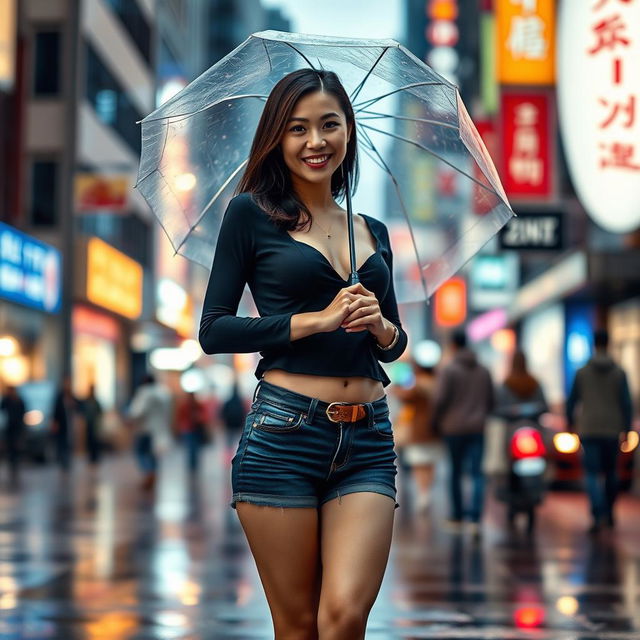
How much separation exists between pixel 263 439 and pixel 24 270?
942 inches

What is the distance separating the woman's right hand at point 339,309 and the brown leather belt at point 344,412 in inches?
8.8

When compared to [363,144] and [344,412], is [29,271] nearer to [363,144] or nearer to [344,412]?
[363,144]

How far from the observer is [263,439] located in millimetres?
3492

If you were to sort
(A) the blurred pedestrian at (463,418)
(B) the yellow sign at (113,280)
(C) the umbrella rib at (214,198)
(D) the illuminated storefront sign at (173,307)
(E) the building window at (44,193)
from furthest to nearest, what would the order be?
(D) the illuminated storefront sign at (173,307), (B) the yellow sign at (113,280), (E) the building window at (44,193), (A) the blurred pedestrian at (463,418), (C) the umbrella rib at (214,198)

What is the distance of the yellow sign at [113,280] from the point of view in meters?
32.1

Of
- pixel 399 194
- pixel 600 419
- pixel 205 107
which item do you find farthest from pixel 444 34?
pixel 205 107

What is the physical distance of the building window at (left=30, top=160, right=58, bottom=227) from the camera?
102 feet

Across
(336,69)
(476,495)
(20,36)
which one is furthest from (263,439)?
(20,36)

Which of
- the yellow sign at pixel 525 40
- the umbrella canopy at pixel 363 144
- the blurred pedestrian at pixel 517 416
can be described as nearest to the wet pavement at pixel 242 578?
the blurred pedestrian at pixel 517 416

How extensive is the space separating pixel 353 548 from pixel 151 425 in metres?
15.4

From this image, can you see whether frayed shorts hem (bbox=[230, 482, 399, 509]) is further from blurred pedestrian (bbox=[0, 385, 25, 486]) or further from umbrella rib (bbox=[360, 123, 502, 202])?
blurred pedestrian (bbox=[0, 385, 25, 486])

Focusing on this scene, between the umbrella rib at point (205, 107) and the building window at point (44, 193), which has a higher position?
the building window at point (44, 193)

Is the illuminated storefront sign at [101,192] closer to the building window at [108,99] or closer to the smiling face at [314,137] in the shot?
the building window at [108,99]

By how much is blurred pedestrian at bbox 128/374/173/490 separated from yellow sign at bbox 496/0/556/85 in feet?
22.4
